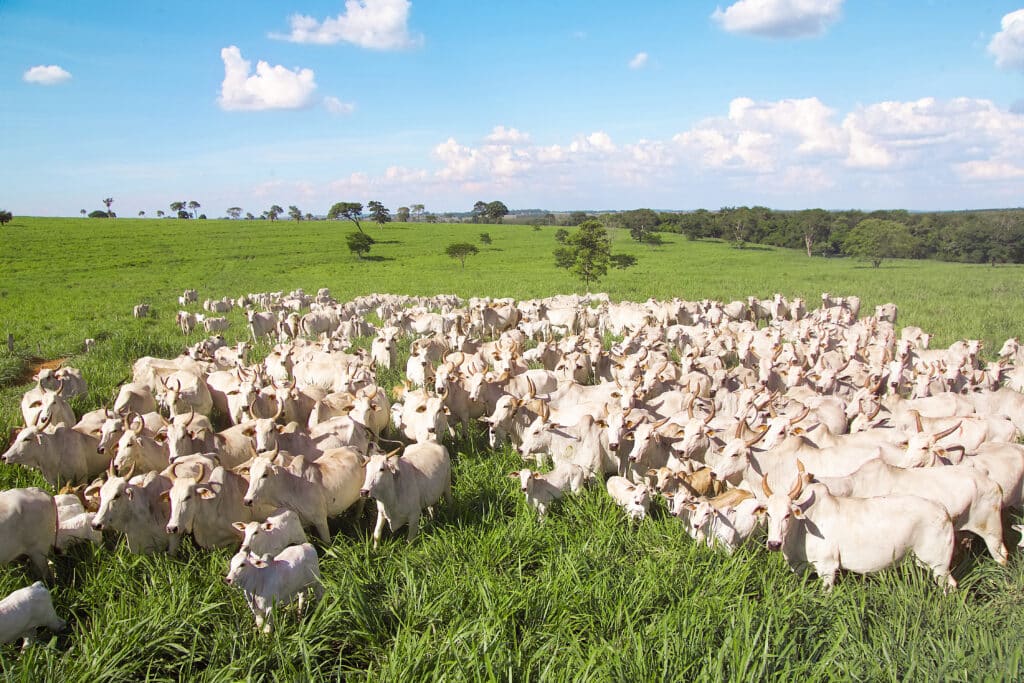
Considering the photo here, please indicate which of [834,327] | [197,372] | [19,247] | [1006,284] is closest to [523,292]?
[834,327]

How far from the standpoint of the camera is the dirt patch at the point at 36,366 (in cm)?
1369

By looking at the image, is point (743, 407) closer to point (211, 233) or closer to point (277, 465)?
point (277, 465)

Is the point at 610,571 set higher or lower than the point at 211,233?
lower

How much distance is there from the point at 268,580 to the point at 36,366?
46.8ft

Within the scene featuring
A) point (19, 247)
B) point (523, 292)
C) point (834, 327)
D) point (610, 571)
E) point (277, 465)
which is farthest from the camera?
point (19, 247)

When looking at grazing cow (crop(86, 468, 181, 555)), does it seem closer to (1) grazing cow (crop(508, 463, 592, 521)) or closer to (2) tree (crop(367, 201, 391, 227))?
(1) grazing cow (crop(508, 463, 592, 521))

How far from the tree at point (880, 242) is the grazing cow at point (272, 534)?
65659 millimetres

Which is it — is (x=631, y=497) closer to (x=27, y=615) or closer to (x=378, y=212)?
(x=27, y=615)

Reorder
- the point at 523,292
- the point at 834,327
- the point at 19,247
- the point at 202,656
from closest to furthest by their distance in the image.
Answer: the point at 202,656, the point at 834,327, the point at 523,292, the point at 19,247

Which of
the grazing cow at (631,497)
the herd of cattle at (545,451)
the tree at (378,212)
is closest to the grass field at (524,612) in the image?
the grazing cow at (631,497)

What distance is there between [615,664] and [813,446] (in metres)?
4.52

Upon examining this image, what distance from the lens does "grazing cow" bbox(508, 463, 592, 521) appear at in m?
6.65

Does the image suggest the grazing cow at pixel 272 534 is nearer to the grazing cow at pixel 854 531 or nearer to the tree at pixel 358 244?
the grazing cow at pixel 854 531

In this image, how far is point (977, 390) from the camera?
10.2 metres
